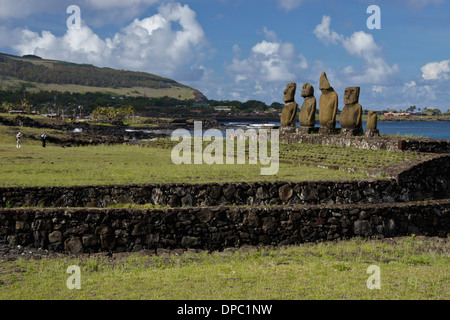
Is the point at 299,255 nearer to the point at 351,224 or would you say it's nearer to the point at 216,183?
the point at 351,224

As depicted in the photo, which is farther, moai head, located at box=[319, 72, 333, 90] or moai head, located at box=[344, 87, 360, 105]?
moai head, located at box=[319, 72, 333, 90]

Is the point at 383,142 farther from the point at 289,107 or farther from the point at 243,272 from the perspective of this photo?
the point at 243,272

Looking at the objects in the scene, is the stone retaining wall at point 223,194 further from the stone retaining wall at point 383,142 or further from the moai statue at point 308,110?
the moai statue at point 308,110

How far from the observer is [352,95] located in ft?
97.3

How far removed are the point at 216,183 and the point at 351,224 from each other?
425cm

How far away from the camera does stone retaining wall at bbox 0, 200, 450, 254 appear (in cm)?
1259

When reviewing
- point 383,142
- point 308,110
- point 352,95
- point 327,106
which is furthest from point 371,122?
point 308,110

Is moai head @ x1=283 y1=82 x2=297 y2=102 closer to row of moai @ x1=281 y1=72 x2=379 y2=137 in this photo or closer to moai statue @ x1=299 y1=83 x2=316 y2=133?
row of moai @ x1=281 y1=72 x2=379 y2=137

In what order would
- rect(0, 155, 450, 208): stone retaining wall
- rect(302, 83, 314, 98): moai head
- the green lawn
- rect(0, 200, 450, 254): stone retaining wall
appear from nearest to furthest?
rect(0, 200, 450, 254): stone retaining wall < rect(0, 155, 450, 208): stone retaining wall < the green lawn < rect(302, 83, 314, 98): moai head

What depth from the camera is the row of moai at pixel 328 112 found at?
29344 millimetres

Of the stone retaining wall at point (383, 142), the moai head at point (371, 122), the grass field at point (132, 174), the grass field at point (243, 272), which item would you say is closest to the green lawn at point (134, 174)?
the grass field at point (132, 174)

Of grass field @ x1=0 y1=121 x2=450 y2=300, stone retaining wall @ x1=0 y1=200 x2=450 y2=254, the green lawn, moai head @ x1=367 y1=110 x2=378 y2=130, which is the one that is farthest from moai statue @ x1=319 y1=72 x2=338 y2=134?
stone retaining wall @ x1=0 y1=200 x2=450 y2=254

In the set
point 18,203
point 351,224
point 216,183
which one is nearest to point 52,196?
point 18,203

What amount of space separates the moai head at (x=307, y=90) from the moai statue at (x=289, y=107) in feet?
4.13
